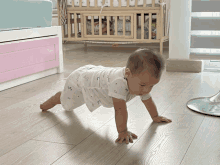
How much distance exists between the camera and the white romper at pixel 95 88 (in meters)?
1.09

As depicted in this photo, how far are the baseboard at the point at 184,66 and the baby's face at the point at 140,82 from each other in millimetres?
1314

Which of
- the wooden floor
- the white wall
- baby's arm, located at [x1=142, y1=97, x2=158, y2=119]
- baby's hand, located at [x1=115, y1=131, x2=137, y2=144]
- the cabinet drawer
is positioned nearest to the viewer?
the wooden floor

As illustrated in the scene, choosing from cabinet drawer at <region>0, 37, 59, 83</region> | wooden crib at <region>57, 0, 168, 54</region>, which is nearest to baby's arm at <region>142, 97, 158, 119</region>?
cabinet drawer at <region>0, 37, 59, 83</region>

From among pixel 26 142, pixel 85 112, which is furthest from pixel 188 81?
pixel 26 142

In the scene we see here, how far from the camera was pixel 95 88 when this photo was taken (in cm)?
121

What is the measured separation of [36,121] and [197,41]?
141cm

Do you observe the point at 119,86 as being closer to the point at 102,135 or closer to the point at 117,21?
the point at 102,135

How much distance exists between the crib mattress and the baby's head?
3.83 feet

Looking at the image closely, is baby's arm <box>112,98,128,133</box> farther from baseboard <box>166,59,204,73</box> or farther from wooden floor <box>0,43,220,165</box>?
baseboard <box>166,59,204,73</box>

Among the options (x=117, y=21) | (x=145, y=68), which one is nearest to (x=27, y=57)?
(x=145, y=68)

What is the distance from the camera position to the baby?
39.3 inches

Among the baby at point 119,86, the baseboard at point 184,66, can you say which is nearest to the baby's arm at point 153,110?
the baby at point 119,86

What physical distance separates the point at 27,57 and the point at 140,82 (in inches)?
47.0

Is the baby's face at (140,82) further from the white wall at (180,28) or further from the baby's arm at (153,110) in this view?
the white wall at (180,28)
